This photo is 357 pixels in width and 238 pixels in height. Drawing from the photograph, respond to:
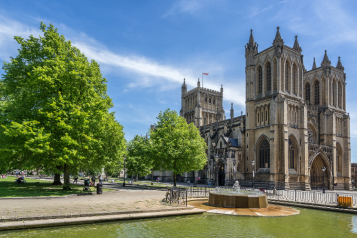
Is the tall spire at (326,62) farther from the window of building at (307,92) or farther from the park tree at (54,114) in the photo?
the park tree at (54,114)

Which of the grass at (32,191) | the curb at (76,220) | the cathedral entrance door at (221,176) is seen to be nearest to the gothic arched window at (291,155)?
the cathedral entrance door at (221,176)

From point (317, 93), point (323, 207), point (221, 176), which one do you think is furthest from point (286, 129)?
point (323, 207)

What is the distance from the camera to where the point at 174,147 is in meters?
37.4

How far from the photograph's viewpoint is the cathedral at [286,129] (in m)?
46.6

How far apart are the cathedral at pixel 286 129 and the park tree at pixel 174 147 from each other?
910 cm

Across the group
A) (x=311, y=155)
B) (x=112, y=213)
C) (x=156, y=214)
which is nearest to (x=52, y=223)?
(x=112, y=213)

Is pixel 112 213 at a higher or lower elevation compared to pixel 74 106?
lower

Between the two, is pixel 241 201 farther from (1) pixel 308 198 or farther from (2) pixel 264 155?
(2) pixel 264 155

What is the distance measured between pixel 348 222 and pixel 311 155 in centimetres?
3815

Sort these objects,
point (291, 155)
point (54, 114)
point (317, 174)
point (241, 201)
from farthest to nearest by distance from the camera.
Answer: point (317, 174)
point (291, 155)
point (54, 114)
point (241, 201)

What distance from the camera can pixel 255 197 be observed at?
18.2 meters

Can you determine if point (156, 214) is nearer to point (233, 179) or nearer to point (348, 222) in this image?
point (348, 222)

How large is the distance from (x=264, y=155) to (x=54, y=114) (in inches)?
1501

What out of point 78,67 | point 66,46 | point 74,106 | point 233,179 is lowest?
point 233,179
